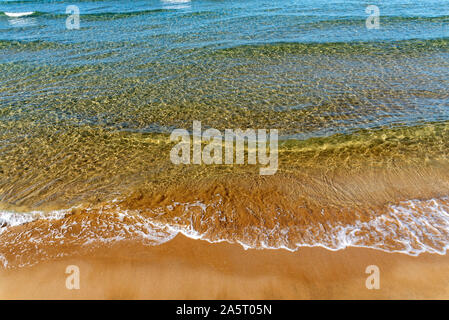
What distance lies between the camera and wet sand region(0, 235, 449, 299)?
4398mm

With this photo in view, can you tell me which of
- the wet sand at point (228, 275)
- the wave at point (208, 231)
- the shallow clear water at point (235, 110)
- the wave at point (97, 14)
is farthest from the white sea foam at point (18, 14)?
the wet sand at point (228, 275)

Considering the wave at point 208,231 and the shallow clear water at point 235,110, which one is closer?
the wave at point 208,231

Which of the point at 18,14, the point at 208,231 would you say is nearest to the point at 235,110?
the point at 208,231

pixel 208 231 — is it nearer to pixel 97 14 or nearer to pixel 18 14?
pixel 97 14

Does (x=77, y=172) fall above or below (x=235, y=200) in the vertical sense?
above

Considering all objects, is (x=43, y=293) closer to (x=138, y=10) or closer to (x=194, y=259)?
(x=194, y=259)

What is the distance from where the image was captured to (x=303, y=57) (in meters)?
13.5

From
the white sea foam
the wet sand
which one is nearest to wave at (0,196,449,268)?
the wet sand

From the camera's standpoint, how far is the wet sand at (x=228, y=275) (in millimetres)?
4398

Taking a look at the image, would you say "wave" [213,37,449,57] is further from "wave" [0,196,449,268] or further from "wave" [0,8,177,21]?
"wave" [0,8,177,21]

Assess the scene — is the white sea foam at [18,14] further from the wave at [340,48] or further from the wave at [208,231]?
the wave at [208,231]

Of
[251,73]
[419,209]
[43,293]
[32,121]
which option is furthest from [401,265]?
[32,121]
